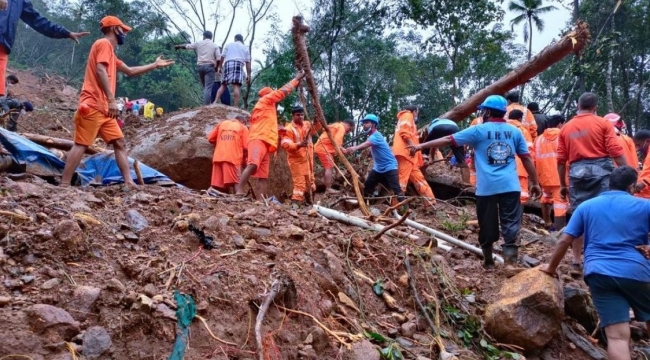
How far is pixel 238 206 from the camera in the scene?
15.8 ft

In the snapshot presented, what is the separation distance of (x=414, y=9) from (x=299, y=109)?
25.8ft

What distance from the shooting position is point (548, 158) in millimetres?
7531

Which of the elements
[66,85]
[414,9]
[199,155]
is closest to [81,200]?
[199,155]

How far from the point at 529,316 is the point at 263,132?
159 inches

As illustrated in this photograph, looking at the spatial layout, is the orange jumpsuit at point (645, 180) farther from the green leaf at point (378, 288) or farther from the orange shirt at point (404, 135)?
the orange shirt at point (404, 135)

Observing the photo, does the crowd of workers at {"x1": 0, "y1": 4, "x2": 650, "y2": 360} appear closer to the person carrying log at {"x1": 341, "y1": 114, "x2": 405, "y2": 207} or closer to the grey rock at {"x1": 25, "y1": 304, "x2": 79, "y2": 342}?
the person carrying log at {"x1": 341, "y1": 114, "x2": 405, "y2": 207}

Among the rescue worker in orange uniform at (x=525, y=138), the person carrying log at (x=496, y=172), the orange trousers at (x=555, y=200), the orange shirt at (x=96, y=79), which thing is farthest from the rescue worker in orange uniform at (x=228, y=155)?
the orange trousers at (x=555, y=200)

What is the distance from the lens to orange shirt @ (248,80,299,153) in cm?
703

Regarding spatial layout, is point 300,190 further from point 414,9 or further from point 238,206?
point 414,9

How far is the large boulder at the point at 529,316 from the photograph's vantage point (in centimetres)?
400

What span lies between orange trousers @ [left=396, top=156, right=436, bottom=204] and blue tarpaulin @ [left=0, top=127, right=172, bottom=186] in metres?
3.57

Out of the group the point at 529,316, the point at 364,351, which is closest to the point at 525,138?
the point at 529,316

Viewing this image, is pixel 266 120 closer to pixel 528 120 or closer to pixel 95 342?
pixel 528 120

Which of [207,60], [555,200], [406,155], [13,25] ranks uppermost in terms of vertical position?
[207,60]
